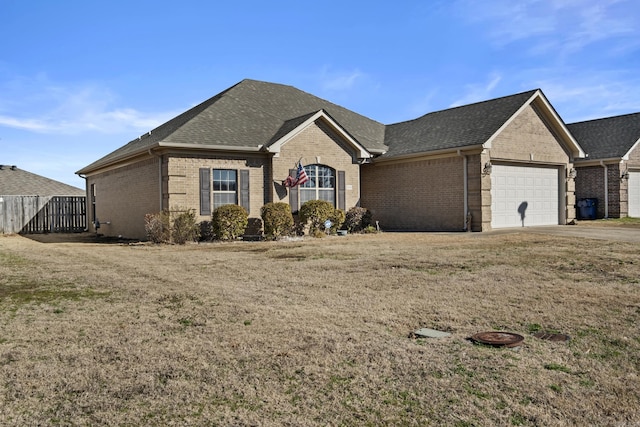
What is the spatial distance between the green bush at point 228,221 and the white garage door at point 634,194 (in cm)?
2099

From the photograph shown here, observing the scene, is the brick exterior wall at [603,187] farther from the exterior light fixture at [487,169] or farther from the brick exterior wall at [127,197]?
the brick exterior wall at [127,197]

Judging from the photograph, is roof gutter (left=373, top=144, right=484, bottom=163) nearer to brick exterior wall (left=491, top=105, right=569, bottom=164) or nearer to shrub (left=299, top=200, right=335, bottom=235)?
brick exterior wall (left=491, top=105, right=569, bottom=164)

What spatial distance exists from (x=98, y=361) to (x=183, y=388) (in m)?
1.15

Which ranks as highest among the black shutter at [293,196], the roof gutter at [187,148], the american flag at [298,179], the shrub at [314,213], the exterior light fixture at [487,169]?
the roof gutter at [187,148]

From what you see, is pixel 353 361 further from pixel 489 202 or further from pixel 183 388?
pixel 489 202

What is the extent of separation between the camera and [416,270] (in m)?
9.89

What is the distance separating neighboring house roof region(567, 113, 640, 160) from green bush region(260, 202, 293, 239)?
18.0 meters

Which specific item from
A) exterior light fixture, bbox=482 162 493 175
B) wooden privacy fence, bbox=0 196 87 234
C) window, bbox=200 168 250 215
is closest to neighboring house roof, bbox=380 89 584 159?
exterior light fixture, bbox=482 162 493 175

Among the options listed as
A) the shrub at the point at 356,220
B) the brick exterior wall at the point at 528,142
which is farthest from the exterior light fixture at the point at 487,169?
the shrub at the point at 356,220

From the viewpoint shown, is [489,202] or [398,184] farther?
[398,184]

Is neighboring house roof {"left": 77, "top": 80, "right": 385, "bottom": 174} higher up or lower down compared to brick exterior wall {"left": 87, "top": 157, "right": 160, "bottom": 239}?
higher up

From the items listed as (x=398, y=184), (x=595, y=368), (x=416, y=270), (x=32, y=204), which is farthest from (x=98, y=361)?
(x=32, y=204)

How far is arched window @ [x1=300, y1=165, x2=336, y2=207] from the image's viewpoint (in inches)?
776

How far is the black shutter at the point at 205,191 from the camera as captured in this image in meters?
17.8
